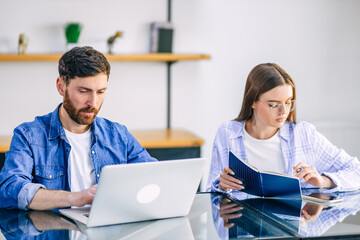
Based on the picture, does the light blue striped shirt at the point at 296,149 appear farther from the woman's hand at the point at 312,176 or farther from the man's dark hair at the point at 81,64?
the man's dark hair at the point at 81,64

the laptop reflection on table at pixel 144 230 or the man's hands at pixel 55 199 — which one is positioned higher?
the man's hands at pixel 55 199

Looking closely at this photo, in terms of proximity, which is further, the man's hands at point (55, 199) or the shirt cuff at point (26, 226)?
the man's hands at point (55, 199)

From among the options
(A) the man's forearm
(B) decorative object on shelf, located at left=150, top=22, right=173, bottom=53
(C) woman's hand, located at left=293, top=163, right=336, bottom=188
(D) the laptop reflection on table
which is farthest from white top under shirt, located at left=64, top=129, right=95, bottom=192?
(B) decorative object on shelf, located at left=150, top=22, right=173, bottom=53

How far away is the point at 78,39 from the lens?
3242mm

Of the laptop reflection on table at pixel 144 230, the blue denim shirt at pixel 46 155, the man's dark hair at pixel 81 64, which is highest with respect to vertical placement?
the man's dark hair at pixel 81 64

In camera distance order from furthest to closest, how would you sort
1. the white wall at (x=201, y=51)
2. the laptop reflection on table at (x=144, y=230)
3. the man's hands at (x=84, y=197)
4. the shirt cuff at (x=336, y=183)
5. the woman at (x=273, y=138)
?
1. the white wall at (x=201, y=51)
2. the woman at (x=273, y=138)
3. the shirt cuff at (x=336, y=183)
4. the man's hands at (x=84, y=197)
5. the laptop reflection on table at (x=144, y=230)

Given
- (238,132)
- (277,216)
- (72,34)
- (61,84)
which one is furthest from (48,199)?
(72,34)

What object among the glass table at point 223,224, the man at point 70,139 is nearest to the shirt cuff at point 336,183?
the glass table at point 223,224

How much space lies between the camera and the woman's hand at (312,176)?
73.6 inches

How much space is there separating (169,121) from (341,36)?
1551 mm

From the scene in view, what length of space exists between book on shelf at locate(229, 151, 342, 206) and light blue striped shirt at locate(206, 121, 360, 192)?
0.99ft

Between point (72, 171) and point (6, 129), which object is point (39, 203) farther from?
point (6, 129)

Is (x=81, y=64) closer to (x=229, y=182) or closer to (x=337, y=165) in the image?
(x=229, y=182)

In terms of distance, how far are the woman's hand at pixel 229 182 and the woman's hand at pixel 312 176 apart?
233mm
